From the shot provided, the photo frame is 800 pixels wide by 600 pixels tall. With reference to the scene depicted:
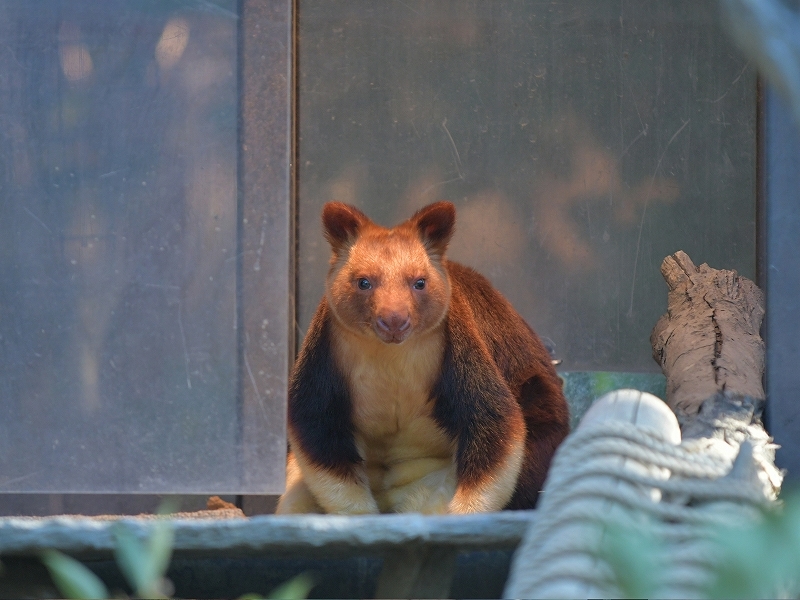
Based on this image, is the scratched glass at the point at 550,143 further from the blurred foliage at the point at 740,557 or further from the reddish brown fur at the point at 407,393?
the blurred foliage at the point at 740,557

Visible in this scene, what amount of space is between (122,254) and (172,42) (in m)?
1.15

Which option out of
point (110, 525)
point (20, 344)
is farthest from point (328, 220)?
point (110, 525)

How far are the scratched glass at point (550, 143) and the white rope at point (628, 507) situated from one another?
445 centimetres

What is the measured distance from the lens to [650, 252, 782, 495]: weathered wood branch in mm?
4633

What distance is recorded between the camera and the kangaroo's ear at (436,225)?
501cm

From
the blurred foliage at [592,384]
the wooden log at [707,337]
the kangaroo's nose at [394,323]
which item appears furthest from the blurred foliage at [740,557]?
the blurred foliage at [592,384]

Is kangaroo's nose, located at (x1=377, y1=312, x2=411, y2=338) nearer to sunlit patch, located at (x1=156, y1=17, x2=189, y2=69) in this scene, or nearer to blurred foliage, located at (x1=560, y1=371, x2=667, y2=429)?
sunlit patch, located at (x1=156, y1=17, x2=189, y2=69)

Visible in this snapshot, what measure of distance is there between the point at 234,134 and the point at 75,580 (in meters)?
3.66

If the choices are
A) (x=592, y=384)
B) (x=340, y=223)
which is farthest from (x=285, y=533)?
(x=592, y=384)

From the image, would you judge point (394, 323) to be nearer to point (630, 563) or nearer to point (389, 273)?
point (389, 273)

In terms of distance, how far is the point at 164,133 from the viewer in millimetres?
4852

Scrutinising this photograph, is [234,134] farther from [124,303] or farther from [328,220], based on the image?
[124,303]

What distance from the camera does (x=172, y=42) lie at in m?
4.82

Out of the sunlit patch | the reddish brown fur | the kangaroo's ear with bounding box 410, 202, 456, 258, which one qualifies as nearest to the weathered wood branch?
the reddish brown fur
